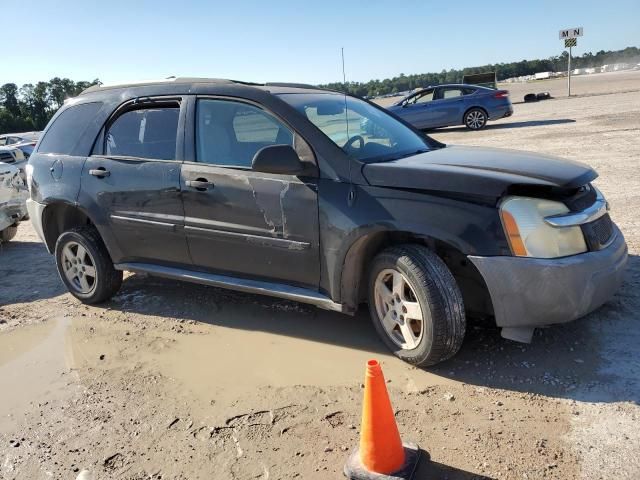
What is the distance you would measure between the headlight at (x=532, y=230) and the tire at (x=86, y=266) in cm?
359

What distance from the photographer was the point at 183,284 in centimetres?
566

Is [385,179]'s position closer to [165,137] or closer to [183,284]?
[165,137]

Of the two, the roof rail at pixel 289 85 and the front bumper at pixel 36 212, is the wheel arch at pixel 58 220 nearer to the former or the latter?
the front bumper at pixel 36 212

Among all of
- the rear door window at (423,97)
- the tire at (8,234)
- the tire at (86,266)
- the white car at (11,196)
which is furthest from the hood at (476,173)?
the rear door window at (423,97)

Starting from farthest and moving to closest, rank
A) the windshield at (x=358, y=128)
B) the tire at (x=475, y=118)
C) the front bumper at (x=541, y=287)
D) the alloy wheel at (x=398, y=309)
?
the tire at (x=475, y=118)
the windshield at (x=358, y=128)
the alloy wheel at (x=398, y=309)
the front bumper at (x=541, y=287)

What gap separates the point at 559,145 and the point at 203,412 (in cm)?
1067

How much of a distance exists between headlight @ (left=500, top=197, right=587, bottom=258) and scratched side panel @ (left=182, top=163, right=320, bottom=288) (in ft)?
4.06

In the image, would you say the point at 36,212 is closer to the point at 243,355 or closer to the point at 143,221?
the point at 143,221

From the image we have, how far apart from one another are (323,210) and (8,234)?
21.7 feet

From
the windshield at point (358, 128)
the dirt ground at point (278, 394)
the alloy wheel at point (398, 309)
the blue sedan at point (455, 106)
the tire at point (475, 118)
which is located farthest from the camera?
the tire at point (475, 118)

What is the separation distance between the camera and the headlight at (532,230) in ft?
10.4

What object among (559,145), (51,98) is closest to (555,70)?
(51,98)

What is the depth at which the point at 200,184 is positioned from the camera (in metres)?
4.23

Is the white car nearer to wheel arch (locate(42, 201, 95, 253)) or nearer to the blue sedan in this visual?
wheel arch (locate(42, 201, 95, 253))
